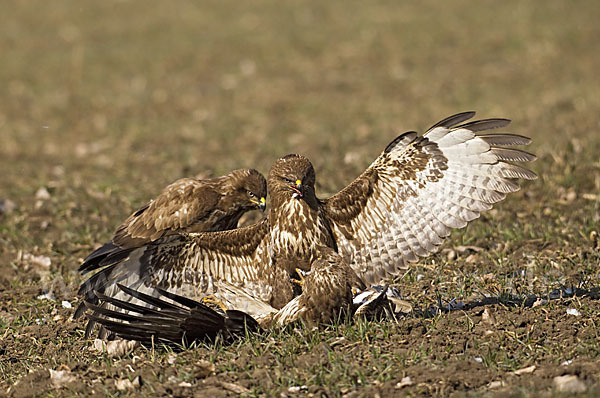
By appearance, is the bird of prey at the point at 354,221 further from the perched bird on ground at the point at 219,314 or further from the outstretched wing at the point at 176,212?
the outstretched wing at the point at 176,212

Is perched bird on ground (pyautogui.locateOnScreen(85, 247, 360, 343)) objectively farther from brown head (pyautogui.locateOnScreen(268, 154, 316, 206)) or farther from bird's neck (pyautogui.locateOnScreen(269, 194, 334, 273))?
brown head (pyautogui.locateOnScreen(268, 154, 316, 206))

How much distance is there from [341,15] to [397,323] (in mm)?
14100

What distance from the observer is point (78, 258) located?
7.95 metres

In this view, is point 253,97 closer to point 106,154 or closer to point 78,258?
point 106,154

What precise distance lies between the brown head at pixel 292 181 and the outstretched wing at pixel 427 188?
21 centimetres

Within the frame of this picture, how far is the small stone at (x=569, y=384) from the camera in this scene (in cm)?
415

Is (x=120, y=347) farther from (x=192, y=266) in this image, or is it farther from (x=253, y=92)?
(x=253, y=92)

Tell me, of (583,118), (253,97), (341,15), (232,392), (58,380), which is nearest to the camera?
(232,392)

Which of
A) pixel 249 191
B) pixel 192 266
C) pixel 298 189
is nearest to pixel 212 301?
pixel 192 266

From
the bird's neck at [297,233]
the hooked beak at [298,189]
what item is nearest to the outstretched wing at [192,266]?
the bird's neck at [297,233]

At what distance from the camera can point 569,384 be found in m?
4.24

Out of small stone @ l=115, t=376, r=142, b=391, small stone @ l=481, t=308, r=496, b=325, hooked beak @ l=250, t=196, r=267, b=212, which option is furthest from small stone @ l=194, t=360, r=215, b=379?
hooked beak @ l=250, t=196, r=267, b=212

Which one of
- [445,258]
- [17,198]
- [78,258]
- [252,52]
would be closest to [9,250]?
[78,258]

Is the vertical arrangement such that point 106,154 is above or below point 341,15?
below
